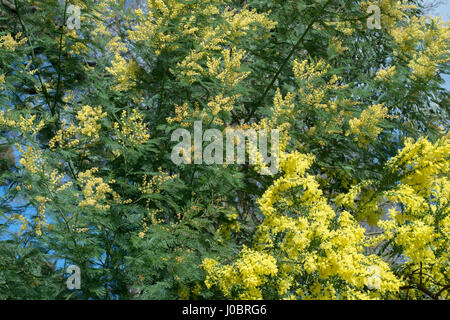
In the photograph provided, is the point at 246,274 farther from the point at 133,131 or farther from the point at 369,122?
the point at 369,122

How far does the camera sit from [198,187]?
10.7ft

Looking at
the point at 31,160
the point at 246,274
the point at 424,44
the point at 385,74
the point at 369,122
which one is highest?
the point at 424,44

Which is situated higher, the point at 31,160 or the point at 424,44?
the point at 424,44

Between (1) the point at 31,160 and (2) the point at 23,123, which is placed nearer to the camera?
(1) the point at 31,160

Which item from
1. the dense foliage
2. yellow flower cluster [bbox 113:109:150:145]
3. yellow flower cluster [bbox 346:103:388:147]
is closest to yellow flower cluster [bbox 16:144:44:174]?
the dense foliage

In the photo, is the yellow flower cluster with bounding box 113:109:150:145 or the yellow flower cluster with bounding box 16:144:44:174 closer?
the yellow flower cluster with bounding box 16:144:44:174

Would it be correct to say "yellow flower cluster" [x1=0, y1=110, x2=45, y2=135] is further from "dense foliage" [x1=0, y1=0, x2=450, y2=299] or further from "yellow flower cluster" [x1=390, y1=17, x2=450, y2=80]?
"yellow flower cluster" [x1=390, y1=17, x2=450, y2=80]

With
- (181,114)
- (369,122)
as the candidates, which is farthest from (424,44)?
(181,114)

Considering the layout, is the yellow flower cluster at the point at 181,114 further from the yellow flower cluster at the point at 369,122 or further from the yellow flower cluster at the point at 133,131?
the yellow flower cluster at the point at 369,122

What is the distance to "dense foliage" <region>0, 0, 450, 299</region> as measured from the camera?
250 cm

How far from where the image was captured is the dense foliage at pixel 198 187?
2498mm

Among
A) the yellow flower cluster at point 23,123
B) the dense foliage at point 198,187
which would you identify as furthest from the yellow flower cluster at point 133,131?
the yellow flower cluster at point 23,123

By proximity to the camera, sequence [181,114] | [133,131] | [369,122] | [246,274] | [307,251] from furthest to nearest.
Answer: [369,122], [181,114], [133,131], [307,251], [246,274]
